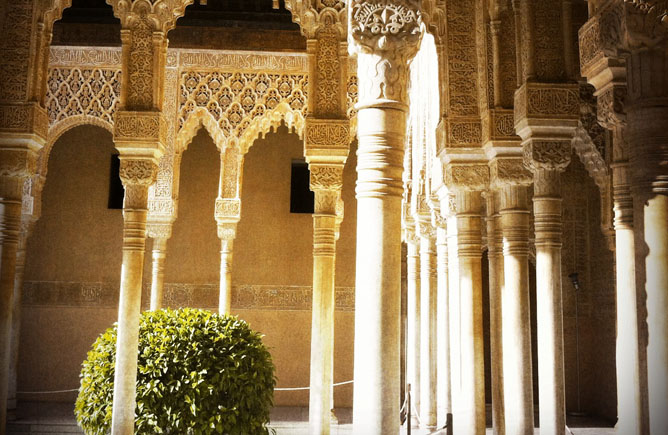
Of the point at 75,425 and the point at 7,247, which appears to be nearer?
the point at 7,247

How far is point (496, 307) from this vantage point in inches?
296

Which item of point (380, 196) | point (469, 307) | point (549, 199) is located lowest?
point (469, 307)

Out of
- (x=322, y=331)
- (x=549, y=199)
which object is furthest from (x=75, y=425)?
(x=549, y=199)

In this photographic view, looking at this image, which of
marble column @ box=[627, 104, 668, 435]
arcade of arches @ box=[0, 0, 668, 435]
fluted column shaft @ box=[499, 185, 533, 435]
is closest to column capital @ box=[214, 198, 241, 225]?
arcade of arches @ box=[0, 0, 668, 435]

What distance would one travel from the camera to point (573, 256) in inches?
504

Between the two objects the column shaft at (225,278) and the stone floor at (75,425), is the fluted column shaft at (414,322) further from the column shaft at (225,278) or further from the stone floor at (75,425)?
the column shaft at (225,278)

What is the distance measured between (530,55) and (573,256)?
7731 mm

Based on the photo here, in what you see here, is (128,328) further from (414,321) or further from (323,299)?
(414,321)

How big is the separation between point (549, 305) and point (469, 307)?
167 cm

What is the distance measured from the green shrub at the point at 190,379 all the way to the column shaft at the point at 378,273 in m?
2.62

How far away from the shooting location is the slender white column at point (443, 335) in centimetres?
899

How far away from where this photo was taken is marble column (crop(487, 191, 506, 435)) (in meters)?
7.09

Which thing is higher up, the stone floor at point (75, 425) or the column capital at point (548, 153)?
the column capital at point (548, 153)

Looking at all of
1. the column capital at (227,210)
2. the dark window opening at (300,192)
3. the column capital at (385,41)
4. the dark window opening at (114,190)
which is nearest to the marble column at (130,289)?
the column capital at (385,41)
